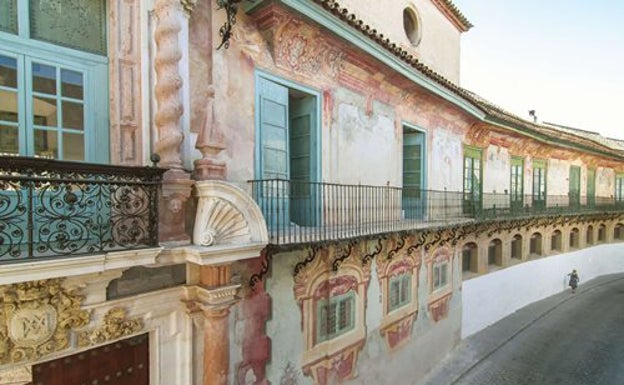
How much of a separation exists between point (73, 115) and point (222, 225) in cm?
216

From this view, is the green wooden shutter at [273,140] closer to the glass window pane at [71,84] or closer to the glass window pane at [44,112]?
the glass window pane at [71,84]

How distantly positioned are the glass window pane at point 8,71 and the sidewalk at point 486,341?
35.5 ft

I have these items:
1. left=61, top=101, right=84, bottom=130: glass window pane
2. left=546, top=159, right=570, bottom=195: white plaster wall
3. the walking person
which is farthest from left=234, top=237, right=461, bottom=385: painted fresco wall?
the walking person

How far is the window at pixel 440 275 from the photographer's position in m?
10.1

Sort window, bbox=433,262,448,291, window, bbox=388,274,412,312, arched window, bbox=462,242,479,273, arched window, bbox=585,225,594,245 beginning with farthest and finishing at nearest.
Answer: arched window, bbox=585,225,594,245, arched window, bbox=462,242,479,273, window, bbox=433,262,448,291, window, bbox=388,274,412,312

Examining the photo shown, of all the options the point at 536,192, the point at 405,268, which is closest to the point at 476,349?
the point at 405,268

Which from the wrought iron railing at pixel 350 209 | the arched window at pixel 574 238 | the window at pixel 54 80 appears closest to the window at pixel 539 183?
the wrought iron railing at pixel 350 209

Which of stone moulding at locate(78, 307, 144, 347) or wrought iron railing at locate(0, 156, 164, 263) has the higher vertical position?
wrought iron railing at locate(0, 156, 164, 263)

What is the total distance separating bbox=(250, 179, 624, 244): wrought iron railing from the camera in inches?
205

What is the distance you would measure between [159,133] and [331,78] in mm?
3905

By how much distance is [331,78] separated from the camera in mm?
6555

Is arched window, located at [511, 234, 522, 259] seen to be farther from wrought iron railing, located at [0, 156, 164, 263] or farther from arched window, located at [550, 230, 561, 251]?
wrought iron railing, located at [0, 156, 164, 263]

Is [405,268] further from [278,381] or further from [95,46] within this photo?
[95,46]

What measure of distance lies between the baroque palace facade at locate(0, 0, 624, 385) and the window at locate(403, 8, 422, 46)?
193 cm
